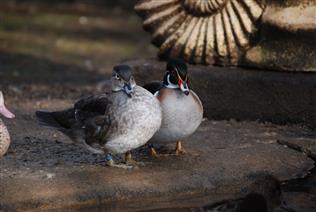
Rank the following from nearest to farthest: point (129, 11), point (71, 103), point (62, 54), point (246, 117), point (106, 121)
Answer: point (106, 121), point (246, 117), point (71, 103), point (62, 54), point (129, 11)

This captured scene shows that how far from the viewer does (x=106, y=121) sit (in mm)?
5422

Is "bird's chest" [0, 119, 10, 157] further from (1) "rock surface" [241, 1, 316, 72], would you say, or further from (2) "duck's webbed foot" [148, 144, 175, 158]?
(1) "rock surface" [241, 1, 316, 72]

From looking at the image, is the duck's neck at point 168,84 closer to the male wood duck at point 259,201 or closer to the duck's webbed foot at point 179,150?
the duck's webbed foot at point 179,150

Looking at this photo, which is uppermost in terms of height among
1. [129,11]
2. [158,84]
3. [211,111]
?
[158,84]

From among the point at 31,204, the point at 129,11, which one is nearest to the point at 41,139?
the point at 31,204

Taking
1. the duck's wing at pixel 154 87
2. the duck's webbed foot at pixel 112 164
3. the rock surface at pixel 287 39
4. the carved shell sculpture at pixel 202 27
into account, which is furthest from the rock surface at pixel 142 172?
the carved shell sculpture at pixel 202 27

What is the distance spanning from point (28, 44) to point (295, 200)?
24.8 ft

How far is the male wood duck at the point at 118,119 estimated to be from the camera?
534 centimetres

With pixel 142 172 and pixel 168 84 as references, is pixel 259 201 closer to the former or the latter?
pixel 142 172

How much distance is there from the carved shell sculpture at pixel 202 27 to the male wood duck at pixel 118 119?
5.98 ft

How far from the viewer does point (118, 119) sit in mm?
5363

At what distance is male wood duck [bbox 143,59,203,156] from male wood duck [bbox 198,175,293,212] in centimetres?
67

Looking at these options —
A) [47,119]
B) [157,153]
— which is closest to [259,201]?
[157,153]

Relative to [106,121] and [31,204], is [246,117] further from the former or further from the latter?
[31,204]
